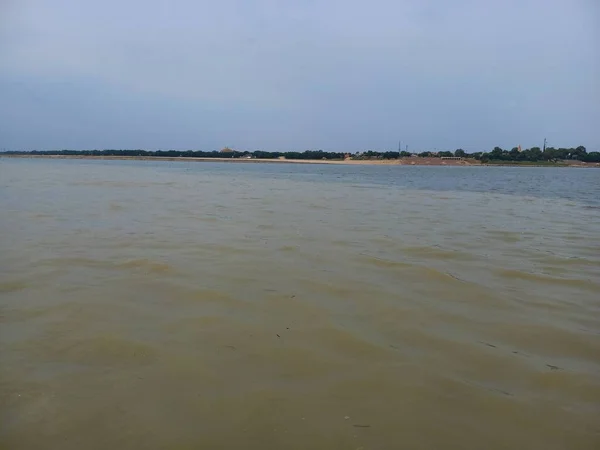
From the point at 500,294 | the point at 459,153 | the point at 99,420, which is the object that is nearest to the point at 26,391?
the point at 99,420

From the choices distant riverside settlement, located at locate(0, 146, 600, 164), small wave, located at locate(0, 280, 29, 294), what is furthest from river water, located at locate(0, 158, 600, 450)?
distant riverside settlement, located at locate(0, 146, 600, 164)

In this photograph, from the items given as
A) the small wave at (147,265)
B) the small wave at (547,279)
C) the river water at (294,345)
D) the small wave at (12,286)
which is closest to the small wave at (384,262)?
the river water at (294,345)

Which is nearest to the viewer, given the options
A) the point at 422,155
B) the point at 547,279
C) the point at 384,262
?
the point at 547,279

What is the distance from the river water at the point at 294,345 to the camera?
7.36 ft

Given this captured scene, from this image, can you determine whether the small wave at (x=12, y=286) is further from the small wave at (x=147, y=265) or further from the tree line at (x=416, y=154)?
the tree line at (x=416, y=154)

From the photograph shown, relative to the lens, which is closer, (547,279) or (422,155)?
(547,279)

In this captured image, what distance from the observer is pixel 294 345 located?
3178mm

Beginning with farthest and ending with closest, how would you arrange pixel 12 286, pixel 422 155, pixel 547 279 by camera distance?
pixel 422 155 < pixel 547 279 < pixel 12 286

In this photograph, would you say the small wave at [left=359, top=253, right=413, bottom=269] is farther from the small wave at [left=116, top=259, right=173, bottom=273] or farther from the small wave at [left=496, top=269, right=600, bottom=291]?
the small wave at [left=116, top=259, right=173, bottom=273]

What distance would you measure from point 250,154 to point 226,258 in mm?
143920

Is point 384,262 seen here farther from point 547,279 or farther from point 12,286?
point 12,286

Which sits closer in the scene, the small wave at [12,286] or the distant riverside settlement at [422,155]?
the small wave at [12,286]

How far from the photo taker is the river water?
224 cm

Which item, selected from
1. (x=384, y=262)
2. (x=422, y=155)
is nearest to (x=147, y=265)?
(x=384, y=262)
